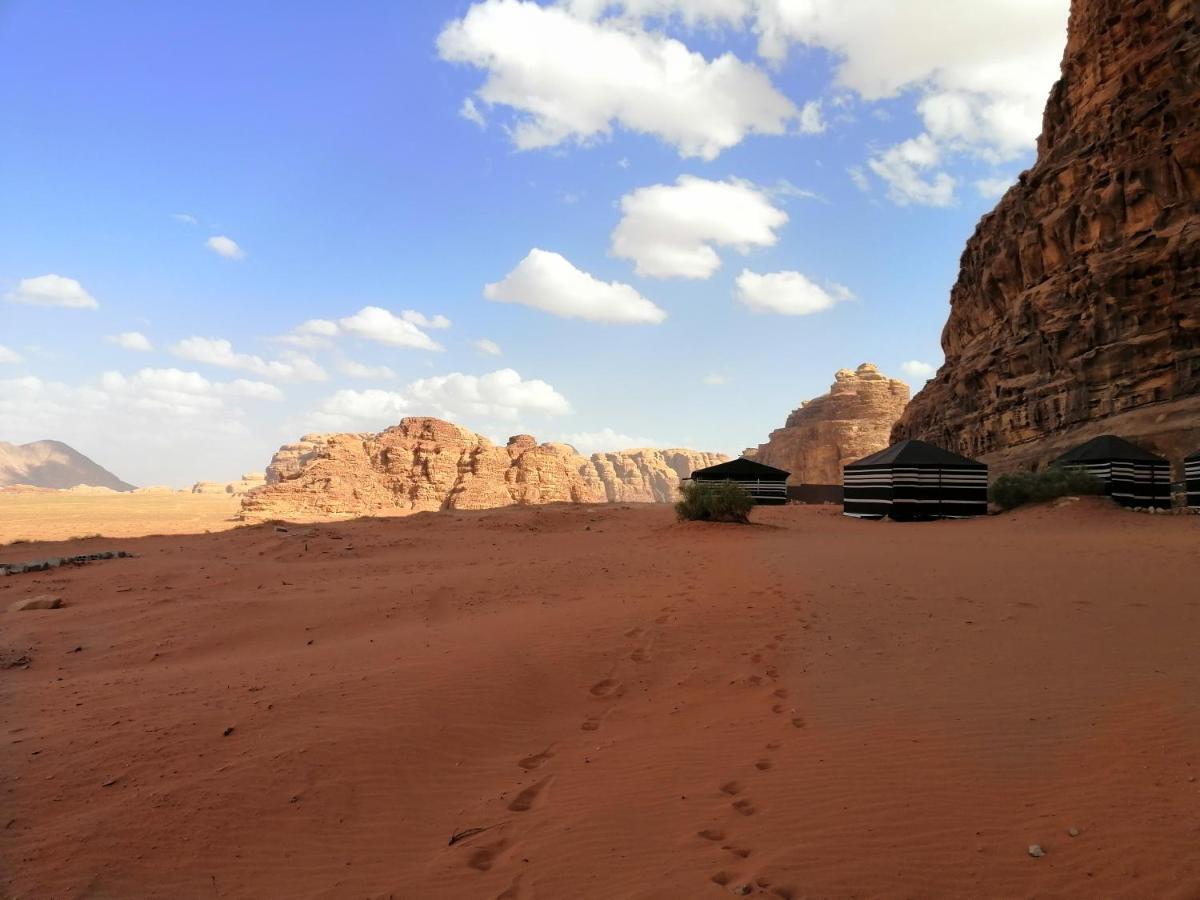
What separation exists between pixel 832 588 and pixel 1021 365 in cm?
3405

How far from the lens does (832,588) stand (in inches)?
356

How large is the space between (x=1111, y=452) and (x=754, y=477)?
45.9ft

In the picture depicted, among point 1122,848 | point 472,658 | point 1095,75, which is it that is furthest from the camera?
point 1095,75

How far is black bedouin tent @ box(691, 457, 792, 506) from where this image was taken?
30797 mm

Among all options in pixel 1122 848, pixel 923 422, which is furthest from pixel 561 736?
pixel 923 422

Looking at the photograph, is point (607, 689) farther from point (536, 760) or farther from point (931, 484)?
point (931, 484)

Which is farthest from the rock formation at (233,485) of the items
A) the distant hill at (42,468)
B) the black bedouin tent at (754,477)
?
the black bedouin tent at (754,477)

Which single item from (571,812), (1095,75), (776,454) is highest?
(1095,75)

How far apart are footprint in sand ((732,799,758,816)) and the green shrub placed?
22995 mm

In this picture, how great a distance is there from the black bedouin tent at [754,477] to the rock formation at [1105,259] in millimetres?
11734

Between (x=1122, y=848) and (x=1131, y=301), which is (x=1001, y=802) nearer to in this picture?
(x=1122, y=848)

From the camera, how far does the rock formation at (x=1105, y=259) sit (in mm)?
27453

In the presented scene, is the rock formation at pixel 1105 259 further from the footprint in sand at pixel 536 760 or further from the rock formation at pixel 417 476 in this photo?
the rock formation at pixel 417 476

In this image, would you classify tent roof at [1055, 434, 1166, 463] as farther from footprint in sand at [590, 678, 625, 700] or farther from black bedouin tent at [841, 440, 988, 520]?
footprint in sand at [590, 678, 625, 700]
